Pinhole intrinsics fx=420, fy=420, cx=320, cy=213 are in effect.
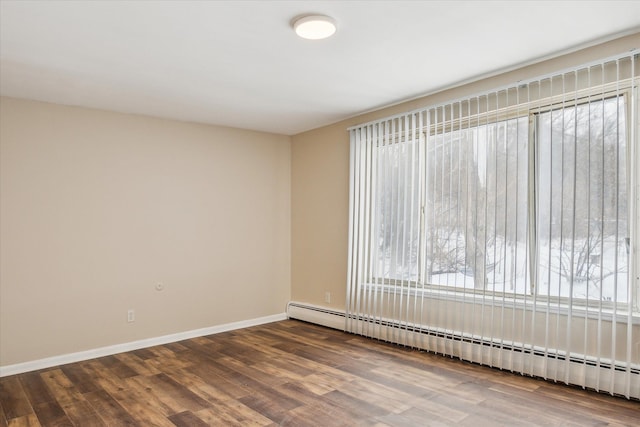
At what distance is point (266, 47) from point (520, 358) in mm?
3041

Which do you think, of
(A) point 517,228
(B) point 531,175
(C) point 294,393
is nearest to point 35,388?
(C) point 294,393

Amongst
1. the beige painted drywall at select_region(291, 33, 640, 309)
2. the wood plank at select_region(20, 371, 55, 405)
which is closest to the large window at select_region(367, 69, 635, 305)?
the beige painted drywall at select_region(291, 33, 640, 309)

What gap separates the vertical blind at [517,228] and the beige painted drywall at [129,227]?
1571 mm

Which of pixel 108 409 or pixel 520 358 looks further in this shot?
pixel 520 358

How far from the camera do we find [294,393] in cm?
306

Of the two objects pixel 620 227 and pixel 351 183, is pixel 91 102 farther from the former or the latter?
pixel 620 227

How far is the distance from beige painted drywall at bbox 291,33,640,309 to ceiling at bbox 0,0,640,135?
101 cm

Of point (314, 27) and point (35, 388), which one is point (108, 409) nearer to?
point (35, 388)

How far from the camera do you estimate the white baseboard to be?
369 cm

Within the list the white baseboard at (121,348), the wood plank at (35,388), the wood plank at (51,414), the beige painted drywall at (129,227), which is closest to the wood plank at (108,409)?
the wood plank at (51,414)

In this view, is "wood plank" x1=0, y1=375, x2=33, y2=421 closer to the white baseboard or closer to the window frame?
the white baseboard

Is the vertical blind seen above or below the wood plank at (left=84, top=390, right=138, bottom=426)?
above

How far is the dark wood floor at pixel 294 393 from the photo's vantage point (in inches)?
104

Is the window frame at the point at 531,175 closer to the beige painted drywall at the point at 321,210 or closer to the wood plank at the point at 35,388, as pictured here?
the beige painted drywall at the point at 321,210
